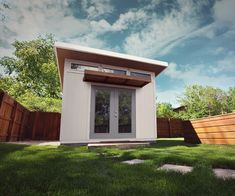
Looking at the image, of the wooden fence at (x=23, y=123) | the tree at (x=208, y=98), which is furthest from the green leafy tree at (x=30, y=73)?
the tree at (x=208, y=98)

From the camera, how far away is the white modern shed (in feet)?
19.4

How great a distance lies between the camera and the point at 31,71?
20.8m

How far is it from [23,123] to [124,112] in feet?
18.5

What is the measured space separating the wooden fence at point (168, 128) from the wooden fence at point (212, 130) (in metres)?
6.21

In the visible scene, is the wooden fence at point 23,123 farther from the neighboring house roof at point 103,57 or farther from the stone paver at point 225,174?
the stone paver at point 225,174

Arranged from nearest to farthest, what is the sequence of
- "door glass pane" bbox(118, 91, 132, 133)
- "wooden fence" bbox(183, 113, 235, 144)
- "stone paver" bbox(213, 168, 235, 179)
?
"stone paver" bbox(213, 168, 235, 179), "wooden fence" bbox(183, 113, 235, 144), "door glass pane" bbox(118, 91, 132, 133)

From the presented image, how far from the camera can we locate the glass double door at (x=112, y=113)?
620cm

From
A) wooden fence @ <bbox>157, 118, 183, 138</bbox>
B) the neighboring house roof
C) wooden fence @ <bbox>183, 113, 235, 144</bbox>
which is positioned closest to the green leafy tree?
wooden fence @ <bbox>157, 118, 183, 138</bbox>

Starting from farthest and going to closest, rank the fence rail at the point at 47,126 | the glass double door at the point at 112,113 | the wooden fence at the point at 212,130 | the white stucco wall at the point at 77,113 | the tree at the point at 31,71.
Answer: the tree at the point at 31,71 → the glass double door at the point at 112,113 → the white stucco wall at the point at 77,113 → the fence rail at the point at 47,126 → the wooden fence at the point at 212,130

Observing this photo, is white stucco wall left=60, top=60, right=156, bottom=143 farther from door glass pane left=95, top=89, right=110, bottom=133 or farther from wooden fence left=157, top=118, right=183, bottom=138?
wooden fence left=157, top=118, right=183, bottom=138

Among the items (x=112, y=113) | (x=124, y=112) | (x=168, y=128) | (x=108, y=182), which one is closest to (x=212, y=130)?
(x=124, y=112)

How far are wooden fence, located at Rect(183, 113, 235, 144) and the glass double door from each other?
8.18 ft

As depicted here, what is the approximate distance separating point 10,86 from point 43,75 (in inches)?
150

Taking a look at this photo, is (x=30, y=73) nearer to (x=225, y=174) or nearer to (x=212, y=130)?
(x=212, y=130)
